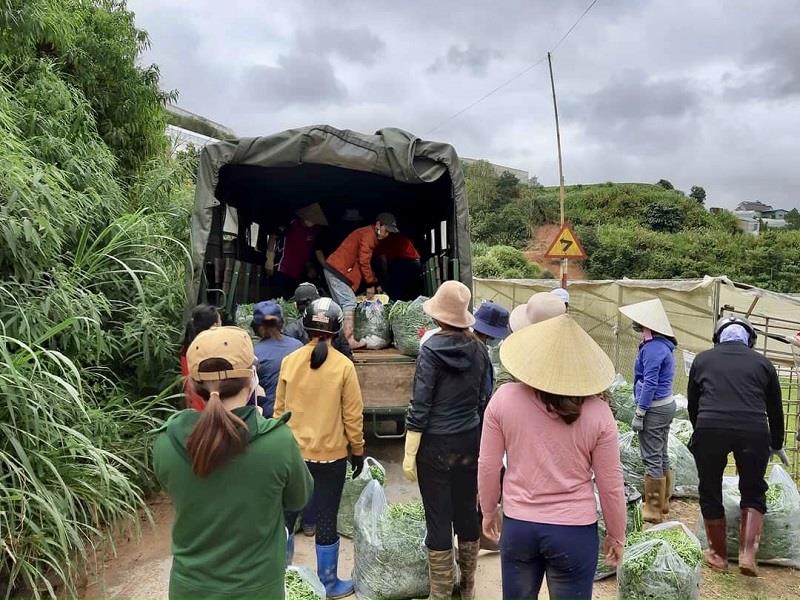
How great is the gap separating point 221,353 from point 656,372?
129 inches

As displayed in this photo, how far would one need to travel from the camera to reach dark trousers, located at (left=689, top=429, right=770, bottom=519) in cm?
330

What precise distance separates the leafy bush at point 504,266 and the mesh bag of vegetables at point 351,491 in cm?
2059

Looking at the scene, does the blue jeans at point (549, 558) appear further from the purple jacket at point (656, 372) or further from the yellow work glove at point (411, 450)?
the purple jacket at point (656, 372)

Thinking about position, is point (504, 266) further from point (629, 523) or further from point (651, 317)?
point (629, 523)

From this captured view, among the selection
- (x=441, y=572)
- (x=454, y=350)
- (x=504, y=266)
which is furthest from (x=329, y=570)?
(x=504, y=266)

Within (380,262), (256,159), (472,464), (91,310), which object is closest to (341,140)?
(256,159)

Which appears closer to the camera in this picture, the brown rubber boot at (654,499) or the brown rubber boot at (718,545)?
the brown rubber boot at (718,545)

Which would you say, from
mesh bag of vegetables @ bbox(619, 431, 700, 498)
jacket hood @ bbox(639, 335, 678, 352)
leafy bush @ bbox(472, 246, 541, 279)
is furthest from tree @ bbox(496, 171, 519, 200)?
jacket hood @ bbox(639, 335, 678, 352)

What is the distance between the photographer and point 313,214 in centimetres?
666

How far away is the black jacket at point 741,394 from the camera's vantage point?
333 cm

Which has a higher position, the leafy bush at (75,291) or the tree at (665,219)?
the tree at (665,219)

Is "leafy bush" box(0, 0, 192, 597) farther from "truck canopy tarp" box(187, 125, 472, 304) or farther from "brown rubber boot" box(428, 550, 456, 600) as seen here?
"brown rubber boot" box(428, 550, 456, 600)

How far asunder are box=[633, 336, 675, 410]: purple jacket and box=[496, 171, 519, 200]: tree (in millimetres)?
37176

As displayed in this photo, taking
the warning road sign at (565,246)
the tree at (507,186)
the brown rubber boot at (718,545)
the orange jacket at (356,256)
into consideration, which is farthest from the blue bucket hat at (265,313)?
the tree at (507,186)
